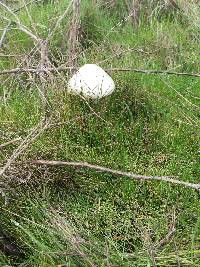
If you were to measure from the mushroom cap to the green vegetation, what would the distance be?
53 mm

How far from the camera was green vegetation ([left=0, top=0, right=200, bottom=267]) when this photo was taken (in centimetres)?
196

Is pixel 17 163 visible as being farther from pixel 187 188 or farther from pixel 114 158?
pixel 187 188

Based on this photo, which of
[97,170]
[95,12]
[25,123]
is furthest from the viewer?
[95,12]

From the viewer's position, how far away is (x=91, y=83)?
2705mm

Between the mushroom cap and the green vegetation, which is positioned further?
the mushroom cap

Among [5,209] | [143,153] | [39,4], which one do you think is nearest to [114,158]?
[143,153]

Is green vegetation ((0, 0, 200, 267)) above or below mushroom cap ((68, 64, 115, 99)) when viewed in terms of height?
below

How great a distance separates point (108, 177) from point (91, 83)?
2.03 ft

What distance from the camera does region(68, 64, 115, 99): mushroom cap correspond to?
267 centimetres

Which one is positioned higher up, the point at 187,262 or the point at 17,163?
the point at 17,163

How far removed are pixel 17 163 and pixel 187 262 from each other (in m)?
0.84

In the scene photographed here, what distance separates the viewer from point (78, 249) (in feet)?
5.90

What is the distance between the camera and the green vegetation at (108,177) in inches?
77.1

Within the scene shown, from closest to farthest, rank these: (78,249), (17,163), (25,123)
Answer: (78,249)
(17,163)
(25,123)
